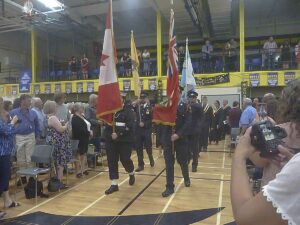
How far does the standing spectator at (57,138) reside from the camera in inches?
216

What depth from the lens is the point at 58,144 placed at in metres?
5.63

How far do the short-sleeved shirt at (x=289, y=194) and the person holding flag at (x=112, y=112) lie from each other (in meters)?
4.39

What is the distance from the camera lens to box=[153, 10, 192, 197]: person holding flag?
5281mm

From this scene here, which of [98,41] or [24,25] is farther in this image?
[98,41]

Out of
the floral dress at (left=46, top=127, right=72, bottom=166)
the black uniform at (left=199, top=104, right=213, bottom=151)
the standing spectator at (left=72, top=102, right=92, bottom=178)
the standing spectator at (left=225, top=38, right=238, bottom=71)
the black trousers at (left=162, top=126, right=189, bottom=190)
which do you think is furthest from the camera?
the standing spectator at (left=225, top=38, right=238, bottom=71)

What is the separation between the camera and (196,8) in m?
14.7

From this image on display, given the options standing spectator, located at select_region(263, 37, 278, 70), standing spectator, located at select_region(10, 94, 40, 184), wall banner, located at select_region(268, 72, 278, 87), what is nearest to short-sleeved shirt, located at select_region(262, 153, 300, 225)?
standing spectator, located at select_region(10, 94, 40, 184)

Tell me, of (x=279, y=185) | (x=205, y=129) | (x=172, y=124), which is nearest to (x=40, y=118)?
(x=172, y=124)

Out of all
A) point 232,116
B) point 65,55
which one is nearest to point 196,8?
point 232,116

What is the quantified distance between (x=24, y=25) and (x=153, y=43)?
9.06 m

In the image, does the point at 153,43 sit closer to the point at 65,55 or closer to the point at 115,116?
the point at 65,55

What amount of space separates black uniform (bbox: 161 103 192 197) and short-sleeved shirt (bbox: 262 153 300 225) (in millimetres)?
4387

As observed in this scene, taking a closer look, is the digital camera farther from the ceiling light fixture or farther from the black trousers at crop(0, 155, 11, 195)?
the ceiling light fixture

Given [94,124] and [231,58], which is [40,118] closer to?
[94,124]
